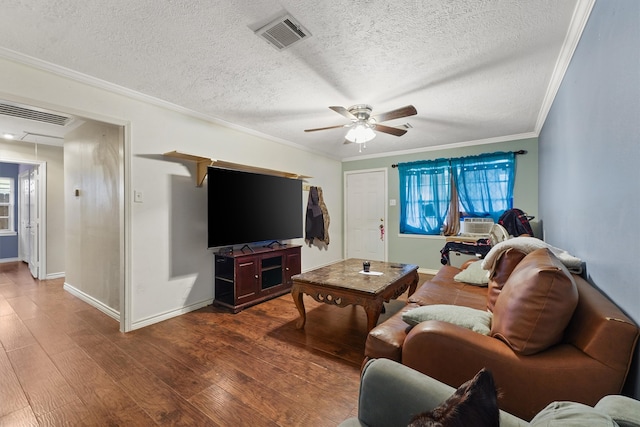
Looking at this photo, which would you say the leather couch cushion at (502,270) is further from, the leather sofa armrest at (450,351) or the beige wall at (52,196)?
the beige wall at (52,196)

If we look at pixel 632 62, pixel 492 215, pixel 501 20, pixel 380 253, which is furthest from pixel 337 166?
pixel 632 62

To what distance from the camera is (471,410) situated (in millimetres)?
540

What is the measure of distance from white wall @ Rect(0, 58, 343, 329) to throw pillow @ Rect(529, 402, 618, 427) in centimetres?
314

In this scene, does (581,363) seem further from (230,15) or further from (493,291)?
(230,15)

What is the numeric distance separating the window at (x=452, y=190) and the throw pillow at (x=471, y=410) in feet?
14.9

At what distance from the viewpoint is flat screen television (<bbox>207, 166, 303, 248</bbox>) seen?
10.3 feet

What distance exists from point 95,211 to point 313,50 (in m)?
3.22

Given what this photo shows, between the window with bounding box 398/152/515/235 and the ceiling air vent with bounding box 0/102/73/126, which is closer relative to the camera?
the ceiling air vent with bounding box 0/102/73/126

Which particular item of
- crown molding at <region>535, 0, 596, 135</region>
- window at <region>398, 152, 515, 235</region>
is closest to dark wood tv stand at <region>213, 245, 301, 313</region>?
window at <region>398, 152, 515, 235</region>

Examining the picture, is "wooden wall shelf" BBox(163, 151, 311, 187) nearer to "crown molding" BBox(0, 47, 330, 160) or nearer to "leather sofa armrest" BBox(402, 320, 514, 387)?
"crown molding" BBox(0, 47, 330, 160)

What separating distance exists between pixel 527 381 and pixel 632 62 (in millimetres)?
1321

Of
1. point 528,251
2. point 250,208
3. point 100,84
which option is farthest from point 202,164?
point 528,251

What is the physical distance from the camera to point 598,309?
43.3 inches

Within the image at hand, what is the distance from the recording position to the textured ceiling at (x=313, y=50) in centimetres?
164
